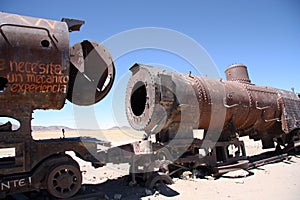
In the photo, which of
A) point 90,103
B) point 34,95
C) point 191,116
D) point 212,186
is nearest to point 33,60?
point 34,95

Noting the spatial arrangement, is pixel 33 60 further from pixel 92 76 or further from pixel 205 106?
pixel 205 106

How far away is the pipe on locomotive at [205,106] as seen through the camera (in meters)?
6.39

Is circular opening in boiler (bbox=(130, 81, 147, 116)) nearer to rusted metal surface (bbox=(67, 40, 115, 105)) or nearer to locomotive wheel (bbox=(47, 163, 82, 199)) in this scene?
rusted metal surface (bbox=(67, 40, 115, 105))

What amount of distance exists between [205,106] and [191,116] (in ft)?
2.16

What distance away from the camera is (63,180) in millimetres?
4562

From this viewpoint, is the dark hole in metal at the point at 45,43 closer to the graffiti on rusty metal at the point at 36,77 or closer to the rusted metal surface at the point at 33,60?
the rusted metal surface at the point at 33,60

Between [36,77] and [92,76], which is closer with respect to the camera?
[36,77]

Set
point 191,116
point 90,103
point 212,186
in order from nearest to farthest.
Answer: point 90,103, point 212,186, point 191,116

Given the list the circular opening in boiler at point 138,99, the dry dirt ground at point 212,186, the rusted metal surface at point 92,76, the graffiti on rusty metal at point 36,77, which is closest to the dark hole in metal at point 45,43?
the graffiti on rusty metal at point 36,77

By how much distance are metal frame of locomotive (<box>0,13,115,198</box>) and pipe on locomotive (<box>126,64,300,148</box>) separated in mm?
2103

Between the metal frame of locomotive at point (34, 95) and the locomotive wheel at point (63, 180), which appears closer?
the metal frame of locomotive at point (34, 95)

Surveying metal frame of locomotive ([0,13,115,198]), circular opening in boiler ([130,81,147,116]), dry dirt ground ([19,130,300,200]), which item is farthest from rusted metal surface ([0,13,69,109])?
circular opening in boiler ([130,81,147,116])

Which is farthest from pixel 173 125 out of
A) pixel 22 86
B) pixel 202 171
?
pixel 22 86

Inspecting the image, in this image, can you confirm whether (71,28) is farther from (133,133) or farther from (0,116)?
(133,133)
